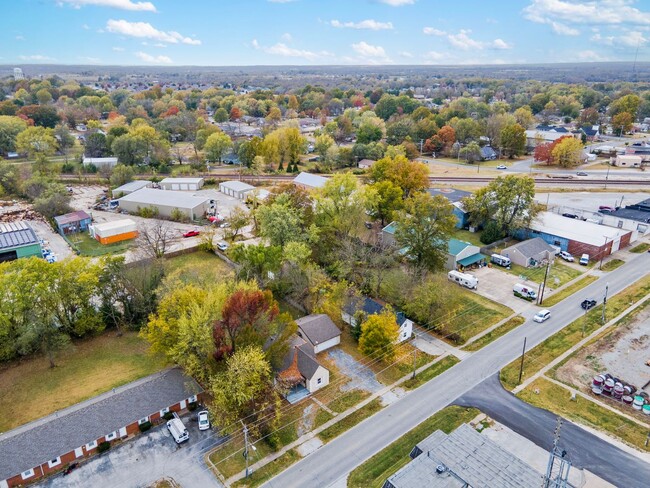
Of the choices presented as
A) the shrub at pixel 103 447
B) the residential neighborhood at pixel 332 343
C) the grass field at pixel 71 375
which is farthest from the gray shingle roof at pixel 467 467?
the grass field at pixel 71 375

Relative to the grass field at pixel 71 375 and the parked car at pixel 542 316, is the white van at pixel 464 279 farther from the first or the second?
the grass field at pixel 71 375

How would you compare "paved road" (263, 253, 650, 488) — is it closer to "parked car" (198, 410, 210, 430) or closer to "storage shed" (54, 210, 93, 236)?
"parked car" (198, 410, 210, 430)

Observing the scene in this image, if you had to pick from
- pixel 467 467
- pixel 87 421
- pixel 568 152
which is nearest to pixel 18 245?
pixel 87 421

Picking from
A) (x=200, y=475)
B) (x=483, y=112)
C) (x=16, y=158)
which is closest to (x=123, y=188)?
(x=16, y=158)

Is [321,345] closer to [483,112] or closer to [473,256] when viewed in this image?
[473,256]

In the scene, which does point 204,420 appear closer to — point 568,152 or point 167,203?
point 167,203

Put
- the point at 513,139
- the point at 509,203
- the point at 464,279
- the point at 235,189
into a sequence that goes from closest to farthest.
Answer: the point at 464,279 < the point at 509,203 < the point at 235,189 < the point at 513,139

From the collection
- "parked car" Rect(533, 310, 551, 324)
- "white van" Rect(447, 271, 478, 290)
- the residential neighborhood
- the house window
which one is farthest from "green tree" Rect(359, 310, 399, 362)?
the house window
